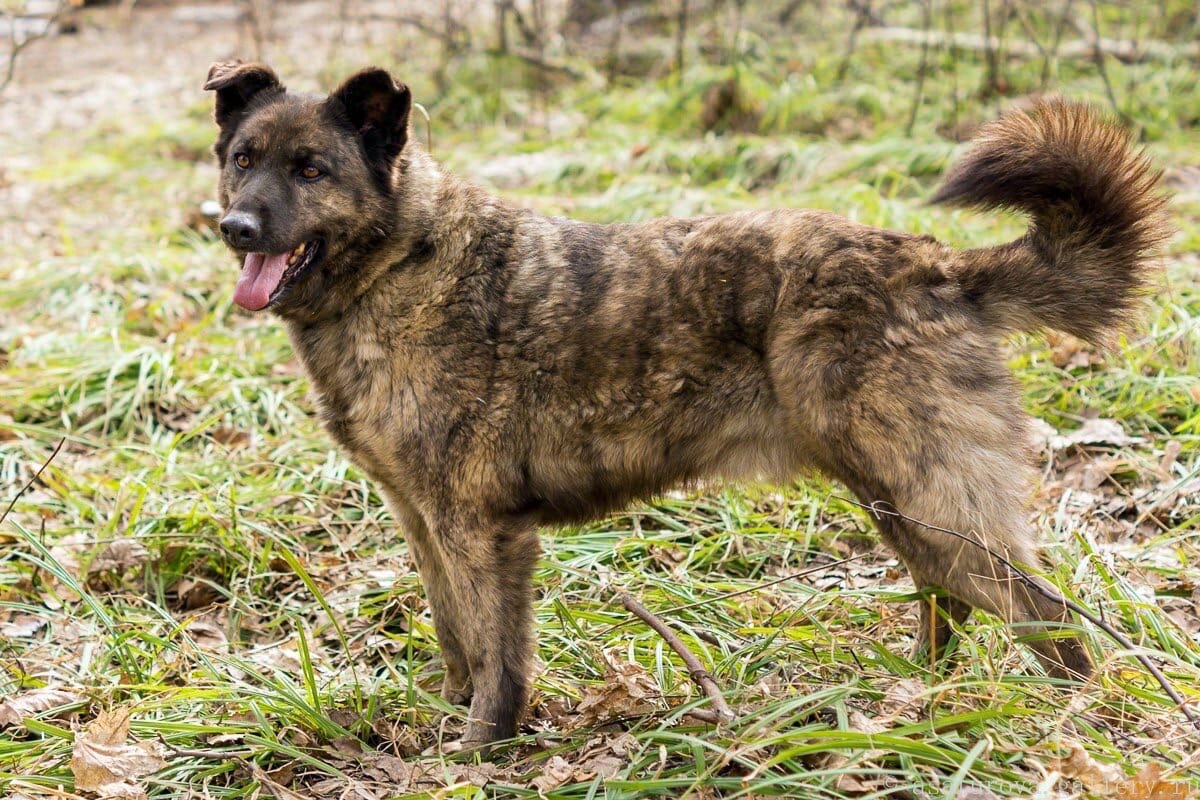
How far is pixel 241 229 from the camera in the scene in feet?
11.6

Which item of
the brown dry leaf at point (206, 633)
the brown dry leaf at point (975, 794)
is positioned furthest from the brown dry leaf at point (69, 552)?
the brown dry leaf at point (975, 794)

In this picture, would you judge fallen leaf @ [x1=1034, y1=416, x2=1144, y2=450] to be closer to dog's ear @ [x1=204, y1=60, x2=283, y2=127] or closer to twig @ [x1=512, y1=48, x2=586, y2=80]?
dog's ear @ [x1=204, y1=60, x2=283, y2=127]

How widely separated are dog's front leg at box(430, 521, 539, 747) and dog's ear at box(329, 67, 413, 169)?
4.36 feet

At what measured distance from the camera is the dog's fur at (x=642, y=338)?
129 inches

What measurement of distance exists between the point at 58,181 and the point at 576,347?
8.12m

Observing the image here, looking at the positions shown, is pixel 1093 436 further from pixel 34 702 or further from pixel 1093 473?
pixel 34 702

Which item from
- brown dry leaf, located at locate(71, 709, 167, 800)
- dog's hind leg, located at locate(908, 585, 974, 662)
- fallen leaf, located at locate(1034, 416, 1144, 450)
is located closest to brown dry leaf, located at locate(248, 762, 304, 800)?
brown dry leaf, located at locate(71, 709, 167, 800)

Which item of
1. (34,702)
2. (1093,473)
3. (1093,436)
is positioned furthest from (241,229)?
(1093,436)

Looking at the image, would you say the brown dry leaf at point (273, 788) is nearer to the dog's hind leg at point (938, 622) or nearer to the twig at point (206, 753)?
the twig at point (206, 753)

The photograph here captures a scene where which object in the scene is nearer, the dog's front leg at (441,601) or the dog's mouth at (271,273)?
the dog's mouth at (271,273)

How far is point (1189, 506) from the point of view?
4289 millimetres

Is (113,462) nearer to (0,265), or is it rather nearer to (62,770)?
(62,770)

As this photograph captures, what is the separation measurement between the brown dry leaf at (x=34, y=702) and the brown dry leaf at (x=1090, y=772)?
2993mm

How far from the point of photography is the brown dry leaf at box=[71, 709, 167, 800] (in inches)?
121
